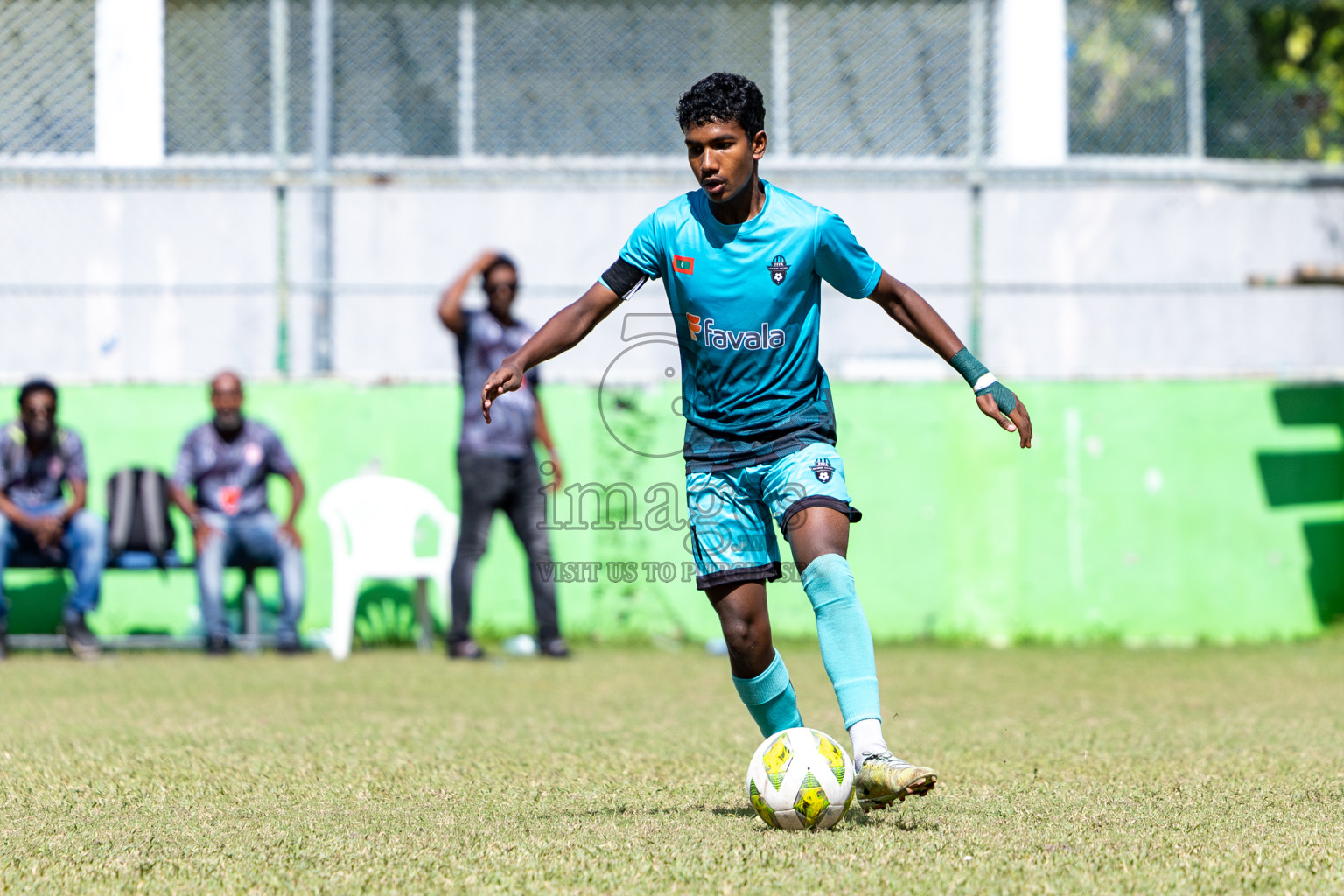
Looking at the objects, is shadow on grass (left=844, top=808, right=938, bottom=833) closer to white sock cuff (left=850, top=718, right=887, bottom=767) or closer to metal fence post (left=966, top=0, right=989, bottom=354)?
white sock cuff (left=850, top=718, right=887, bottom=767)

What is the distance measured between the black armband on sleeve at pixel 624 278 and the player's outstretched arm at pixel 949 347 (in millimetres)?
680

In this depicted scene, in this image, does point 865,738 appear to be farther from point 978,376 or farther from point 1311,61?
point 1311,61

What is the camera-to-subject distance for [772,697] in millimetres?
4434

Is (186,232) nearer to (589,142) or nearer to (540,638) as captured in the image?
(589,142)

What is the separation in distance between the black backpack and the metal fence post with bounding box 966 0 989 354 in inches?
205

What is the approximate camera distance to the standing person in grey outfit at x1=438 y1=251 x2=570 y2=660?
8789mm

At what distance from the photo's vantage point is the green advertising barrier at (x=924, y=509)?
9.76 meters

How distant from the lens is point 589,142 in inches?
420

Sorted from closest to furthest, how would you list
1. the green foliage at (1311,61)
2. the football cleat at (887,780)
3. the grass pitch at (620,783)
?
the grass pitch at (620,783)
the football cleat at (887,780)
the green foliage at (1311,61)

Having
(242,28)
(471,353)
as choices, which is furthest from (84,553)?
(242,28)

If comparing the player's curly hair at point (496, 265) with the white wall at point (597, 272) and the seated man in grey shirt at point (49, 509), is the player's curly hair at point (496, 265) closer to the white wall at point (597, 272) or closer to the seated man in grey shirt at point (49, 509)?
the white wall at point (597, 272)

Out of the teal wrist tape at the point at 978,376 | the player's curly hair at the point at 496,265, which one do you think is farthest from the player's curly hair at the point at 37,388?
the teal wrist tape at the point at 978,376

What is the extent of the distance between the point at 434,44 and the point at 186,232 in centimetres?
223

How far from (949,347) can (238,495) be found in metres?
5.99
